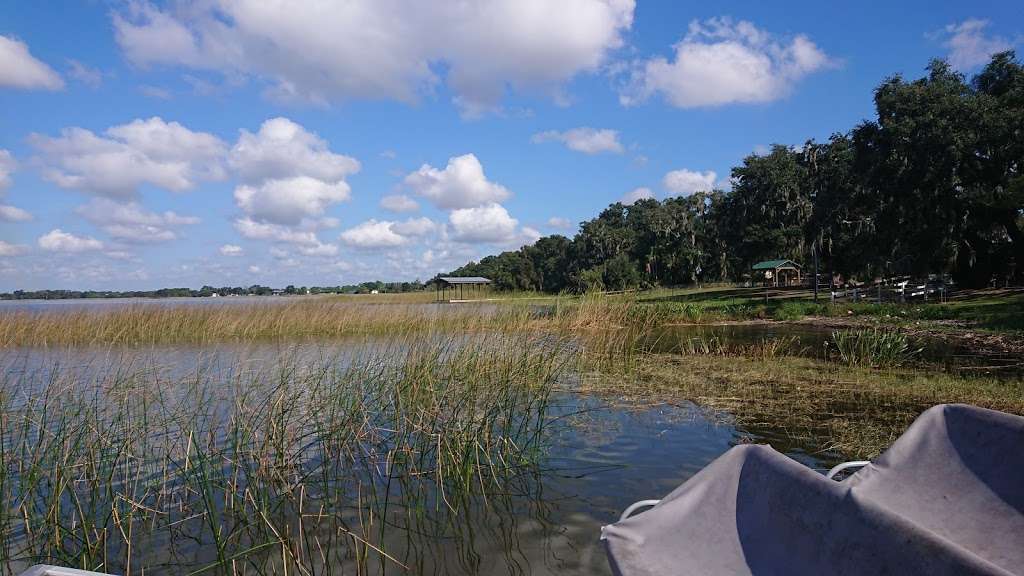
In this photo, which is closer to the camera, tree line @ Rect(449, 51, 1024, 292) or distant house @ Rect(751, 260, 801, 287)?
tree line @ Rect(449, 51, 1024, 292)

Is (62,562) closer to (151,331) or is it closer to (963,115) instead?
(151,331)

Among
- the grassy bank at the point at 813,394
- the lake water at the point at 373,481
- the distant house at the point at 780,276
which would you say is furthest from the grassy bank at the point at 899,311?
the distant house at the point at 780,276

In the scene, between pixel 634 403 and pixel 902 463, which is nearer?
pixel 902 463

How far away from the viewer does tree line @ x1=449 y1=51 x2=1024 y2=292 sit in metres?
24.8

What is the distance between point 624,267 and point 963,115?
31.2m

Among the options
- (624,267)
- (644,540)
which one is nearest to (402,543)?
(644,540)

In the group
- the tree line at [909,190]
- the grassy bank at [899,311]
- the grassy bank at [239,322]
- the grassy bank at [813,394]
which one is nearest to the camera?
the grassy bank at [813,394]

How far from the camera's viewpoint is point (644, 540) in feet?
7.14

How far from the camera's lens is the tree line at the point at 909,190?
24.8 m

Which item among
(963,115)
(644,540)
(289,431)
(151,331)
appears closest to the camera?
(644,540)

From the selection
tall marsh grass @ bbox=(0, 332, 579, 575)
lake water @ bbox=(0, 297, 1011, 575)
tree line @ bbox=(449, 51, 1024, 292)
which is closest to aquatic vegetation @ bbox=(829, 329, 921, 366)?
lake water @ bbox=(0, 297, 1011, 575)

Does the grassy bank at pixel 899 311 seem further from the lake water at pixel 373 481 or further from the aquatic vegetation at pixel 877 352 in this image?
the lake water at pixel 373 481

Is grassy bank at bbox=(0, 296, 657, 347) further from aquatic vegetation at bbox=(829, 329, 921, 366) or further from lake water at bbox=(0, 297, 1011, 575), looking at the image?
lake water at bbox=(0, 297, 1011, 575)

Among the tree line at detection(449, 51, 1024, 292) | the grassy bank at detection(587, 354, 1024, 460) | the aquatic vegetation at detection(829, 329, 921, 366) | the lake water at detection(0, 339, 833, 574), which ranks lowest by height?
the lake water at detection(0, 339, 833, 574)
